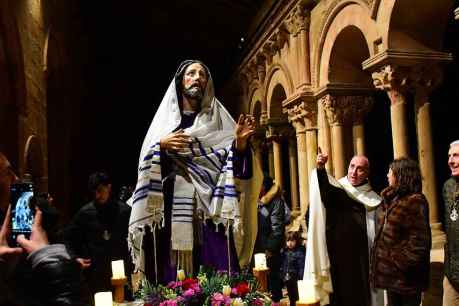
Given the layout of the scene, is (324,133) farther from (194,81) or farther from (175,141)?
(175,141)

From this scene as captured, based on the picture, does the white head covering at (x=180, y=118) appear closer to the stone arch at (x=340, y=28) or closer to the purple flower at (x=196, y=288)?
the purple flower at (x=196, y=288)

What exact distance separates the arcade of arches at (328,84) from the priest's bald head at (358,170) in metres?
1.42

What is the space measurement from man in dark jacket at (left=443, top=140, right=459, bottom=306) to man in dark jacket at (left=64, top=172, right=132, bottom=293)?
2411 mm

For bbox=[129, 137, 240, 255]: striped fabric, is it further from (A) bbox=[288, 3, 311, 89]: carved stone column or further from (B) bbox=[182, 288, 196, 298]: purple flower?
(A) bbox=[288, 3, 311, 89]: carved stone column

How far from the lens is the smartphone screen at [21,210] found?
1834mm

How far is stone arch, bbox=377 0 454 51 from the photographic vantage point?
19.1 ft

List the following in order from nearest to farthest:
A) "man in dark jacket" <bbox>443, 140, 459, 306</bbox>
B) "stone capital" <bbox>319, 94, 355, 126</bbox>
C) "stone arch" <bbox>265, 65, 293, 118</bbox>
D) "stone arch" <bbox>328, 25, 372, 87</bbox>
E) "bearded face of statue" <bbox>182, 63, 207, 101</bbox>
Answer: "bearded face of statue" <bbox>182, 63, 207, 101</bbox>
"man in dark jacket" <bbox>443, 140, 459, 306</bbox>
"stone arch" <bbox>328, 25, 372, 87</bbox>
"stone capital" <bbox>319, 94, 355, 126</bbox>
"stone arch" <bbox>265, 65, 293, 118</bbox>

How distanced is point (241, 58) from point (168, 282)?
1177 centimetres

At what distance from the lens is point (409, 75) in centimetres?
592

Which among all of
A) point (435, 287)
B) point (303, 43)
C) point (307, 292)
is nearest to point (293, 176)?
point (303, 43)

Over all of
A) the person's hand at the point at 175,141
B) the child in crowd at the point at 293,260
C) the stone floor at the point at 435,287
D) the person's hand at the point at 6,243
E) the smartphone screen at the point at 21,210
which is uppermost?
the person's hand at the point at 175,141

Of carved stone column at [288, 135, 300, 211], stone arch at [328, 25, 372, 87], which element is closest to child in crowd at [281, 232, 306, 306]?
stone arch at [328, 25, 372, 87]

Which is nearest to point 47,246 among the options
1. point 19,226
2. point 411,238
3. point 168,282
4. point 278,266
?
point 19,226

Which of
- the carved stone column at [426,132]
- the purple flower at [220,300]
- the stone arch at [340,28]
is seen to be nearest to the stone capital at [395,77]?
the carved stone column at [426,132]
